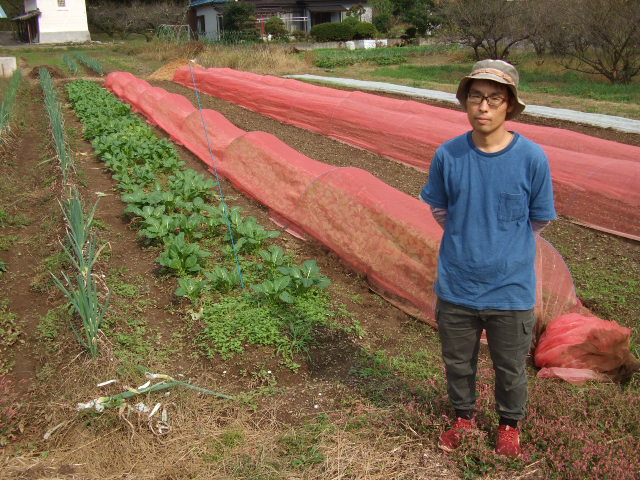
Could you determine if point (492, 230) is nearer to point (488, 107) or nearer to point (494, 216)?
point (494, 216)

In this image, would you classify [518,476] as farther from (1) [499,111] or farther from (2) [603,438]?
(1) [499,111]

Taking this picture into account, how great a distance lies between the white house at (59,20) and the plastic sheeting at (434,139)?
102 ft

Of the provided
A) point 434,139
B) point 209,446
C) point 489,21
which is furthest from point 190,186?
point 489,21

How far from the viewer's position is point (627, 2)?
564 inches

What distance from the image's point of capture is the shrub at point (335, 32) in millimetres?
30406

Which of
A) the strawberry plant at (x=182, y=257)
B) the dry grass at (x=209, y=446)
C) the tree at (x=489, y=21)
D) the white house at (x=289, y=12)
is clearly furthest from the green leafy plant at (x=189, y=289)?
the white house at (x=289, y=12)

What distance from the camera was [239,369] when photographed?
10.5ft

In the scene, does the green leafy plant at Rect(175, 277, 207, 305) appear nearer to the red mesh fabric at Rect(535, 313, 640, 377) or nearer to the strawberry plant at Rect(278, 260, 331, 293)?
the strawberry plant at Rect(278, 260, 331, 293)

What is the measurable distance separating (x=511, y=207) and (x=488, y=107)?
0.37 meters

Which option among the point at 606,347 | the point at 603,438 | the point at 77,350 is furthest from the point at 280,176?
the point at 603,438

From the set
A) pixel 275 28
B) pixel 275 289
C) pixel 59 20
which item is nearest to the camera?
pixel 275 289

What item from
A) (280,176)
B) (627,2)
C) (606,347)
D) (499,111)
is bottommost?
(606,347)

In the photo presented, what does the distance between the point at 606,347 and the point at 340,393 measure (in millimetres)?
1335

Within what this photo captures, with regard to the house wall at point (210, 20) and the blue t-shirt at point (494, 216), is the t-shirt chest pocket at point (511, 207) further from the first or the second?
the house wall at point (210, 20)
